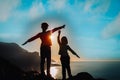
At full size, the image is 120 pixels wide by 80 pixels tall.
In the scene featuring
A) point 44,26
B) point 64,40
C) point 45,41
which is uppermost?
point 44,26

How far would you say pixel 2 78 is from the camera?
84.7 ft

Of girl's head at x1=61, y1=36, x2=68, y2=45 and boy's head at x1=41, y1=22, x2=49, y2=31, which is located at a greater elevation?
boy's head at x1=41, y1=22, x2=49, y2=31

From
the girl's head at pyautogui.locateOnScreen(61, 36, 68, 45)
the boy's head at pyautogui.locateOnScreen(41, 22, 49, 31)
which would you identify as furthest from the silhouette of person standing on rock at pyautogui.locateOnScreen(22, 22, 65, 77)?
the girl's head at pyautogui.locateOnScreen(61, 36, 68, 45)

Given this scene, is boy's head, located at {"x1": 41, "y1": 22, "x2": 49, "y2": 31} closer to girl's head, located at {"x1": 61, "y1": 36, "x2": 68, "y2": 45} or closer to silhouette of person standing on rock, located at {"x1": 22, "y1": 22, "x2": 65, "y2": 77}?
silhouette of person standing on rock, located at {"x1": 22, "y1": 22, "x2": 65, "y2": 77}

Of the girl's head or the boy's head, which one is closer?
the boy's head

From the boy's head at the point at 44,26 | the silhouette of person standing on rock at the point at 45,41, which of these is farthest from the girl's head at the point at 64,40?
the boy's head at the point at 44,26

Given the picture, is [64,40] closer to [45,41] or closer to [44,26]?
[45,41]

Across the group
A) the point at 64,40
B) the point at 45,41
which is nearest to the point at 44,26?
the point at 45,41

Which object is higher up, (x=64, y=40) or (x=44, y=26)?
(x=44, y=26)

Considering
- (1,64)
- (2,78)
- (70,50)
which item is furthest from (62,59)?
(1,64)

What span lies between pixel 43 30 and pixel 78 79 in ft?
15.0

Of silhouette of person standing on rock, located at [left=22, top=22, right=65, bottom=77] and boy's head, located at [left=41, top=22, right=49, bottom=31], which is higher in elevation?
boy's head, located at [left=41, top=22, right=49, bottom=31]

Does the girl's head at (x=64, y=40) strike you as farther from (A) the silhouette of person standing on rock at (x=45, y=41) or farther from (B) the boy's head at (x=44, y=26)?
(B) the boy's head at (x=44, y=26)

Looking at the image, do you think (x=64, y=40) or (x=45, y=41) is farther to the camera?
(x=64, y=40)
